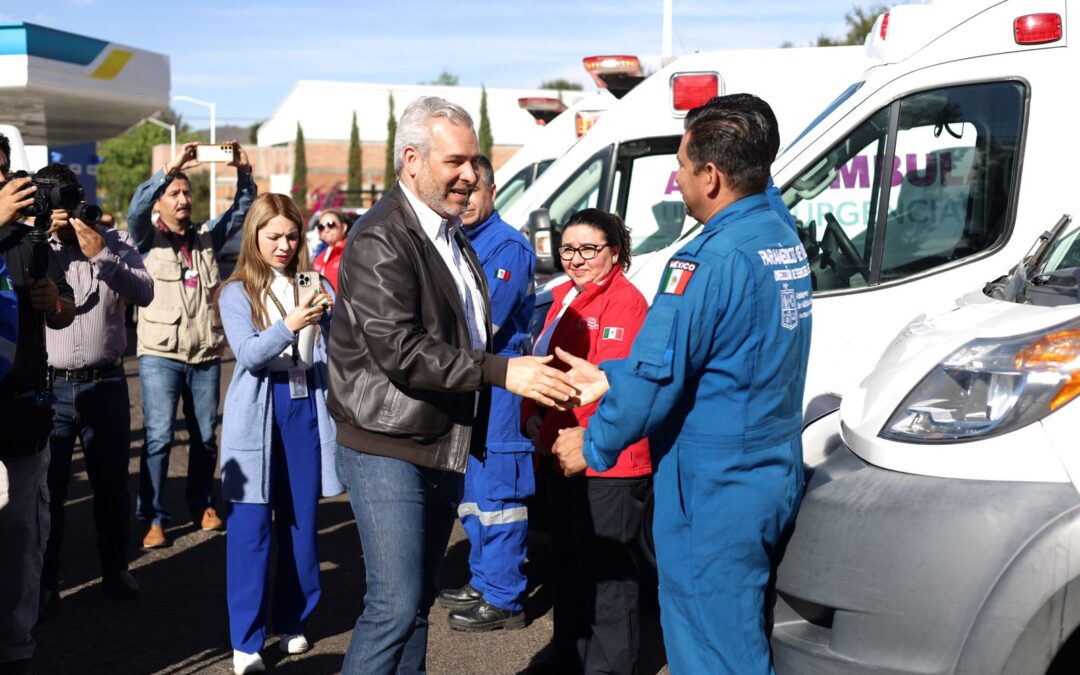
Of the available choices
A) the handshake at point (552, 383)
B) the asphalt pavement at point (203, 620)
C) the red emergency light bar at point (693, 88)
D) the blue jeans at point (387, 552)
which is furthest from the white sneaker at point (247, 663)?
the red emergency light bar at point (693, 88)

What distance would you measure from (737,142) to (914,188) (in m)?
2.32

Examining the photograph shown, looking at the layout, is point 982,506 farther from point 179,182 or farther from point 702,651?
point 179,182

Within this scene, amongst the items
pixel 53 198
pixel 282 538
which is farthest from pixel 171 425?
pixel 53 198

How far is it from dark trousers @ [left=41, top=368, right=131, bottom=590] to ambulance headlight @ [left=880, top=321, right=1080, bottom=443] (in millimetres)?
4035

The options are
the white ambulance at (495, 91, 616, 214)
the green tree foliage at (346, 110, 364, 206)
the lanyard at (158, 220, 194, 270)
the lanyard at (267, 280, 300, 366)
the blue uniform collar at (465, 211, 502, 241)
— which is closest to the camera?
the lanyard at (267, 280, 300, 366)

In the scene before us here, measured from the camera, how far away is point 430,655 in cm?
507

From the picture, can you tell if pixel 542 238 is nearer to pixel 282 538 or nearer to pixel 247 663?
pixel 282 538

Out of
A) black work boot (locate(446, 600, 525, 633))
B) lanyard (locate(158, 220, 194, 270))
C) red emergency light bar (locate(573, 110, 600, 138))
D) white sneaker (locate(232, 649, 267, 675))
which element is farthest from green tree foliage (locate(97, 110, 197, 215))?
white sneaker (locate(232, 649, 267, 675))

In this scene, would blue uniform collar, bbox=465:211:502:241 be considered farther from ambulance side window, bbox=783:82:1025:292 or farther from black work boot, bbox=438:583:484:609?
black work boot, bbox=438:583:484:609

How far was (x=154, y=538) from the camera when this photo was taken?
22.0 feet

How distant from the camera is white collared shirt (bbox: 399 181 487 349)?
11.6 feet

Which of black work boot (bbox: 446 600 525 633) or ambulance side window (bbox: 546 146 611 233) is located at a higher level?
ambulance side window (bbox: 546 146 611 233)

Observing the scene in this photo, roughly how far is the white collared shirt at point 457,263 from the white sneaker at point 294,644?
2.05 meters

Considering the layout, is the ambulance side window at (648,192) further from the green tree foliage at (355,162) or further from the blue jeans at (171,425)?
the green tree foliage at (355,162)
